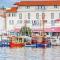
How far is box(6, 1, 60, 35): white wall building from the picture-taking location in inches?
3378

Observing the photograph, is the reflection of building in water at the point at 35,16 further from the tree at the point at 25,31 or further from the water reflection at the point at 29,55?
the water reflection at the point at 29,55

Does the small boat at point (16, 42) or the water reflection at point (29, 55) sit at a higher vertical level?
the water reflection at point (29, 55)

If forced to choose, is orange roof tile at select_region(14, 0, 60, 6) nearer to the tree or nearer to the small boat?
the tree

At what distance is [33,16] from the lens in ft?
286

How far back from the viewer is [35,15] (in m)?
87.2

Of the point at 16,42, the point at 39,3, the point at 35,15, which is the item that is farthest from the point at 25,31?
the point at 16,42

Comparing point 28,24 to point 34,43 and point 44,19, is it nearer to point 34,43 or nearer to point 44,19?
point 44,19

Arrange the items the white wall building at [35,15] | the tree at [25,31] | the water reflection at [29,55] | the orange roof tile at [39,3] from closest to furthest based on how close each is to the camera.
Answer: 1. the water reflection at [29,55]
2. the tree at [25,31]
3. the white wall building at [35,15]
4. the orange roof tile at [39,3]

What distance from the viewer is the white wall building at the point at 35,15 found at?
85812 millimetres

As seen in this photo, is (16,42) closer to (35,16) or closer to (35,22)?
(35,22)

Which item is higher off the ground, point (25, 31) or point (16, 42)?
point (25, 31)

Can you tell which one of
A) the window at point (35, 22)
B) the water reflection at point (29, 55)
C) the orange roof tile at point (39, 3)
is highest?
the orange roof tile at point (39, 3)

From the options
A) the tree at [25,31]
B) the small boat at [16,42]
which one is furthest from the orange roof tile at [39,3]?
the small boat at [16,42]

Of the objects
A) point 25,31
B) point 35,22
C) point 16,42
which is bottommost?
point 16,42
